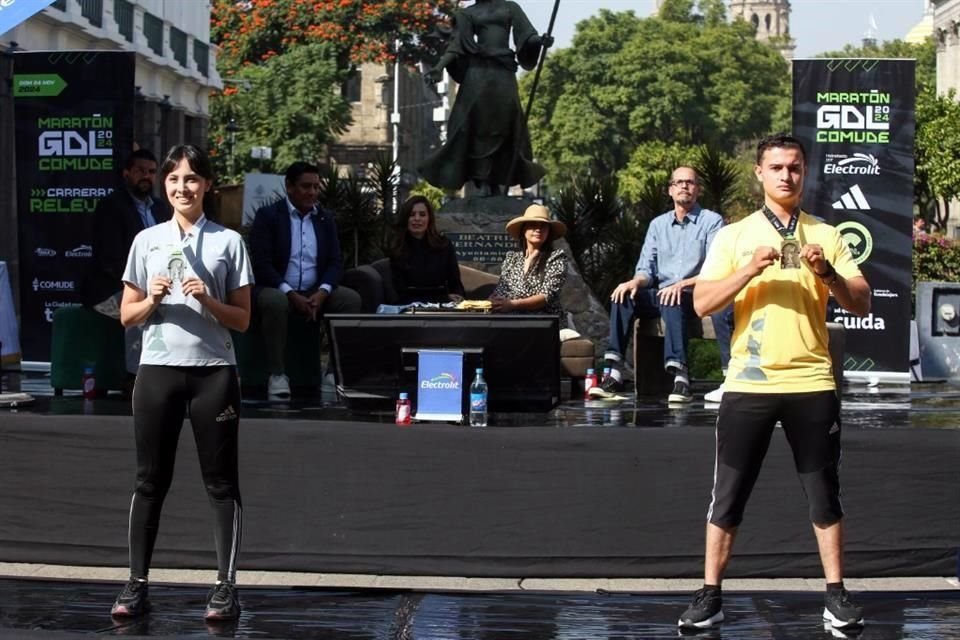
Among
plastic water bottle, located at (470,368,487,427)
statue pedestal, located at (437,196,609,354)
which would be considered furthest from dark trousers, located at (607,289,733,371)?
statue pedestal, located at (437,196,609,354)

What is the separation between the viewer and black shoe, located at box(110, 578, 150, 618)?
6645mm

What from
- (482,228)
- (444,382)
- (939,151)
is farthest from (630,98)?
(444,382)

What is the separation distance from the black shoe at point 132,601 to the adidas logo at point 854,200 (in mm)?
6632

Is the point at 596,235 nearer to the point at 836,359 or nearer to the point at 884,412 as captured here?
the point at 884,412

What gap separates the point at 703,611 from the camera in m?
6.49

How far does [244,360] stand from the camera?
10.8m

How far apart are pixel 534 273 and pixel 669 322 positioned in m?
0.85

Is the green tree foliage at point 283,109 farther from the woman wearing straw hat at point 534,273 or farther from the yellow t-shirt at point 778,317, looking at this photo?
the yellow t-shirt at point 778,317

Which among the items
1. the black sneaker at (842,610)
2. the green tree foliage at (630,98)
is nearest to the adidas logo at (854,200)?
the black sneaker at (842,610)

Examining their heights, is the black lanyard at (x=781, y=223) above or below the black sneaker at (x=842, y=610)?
above

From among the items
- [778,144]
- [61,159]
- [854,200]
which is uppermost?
[61,159]

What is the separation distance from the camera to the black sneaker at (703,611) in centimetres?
649

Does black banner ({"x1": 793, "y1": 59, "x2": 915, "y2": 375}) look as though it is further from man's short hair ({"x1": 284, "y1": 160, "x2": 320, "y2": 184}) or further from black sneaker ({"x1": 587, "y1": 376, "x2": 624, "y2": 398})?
man's short hair ({"x1": 284, "y1": 160, "x2": 320, "y2": 184})

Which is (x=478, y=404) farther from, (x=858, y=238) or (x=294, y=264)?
(x=858, y=238)
